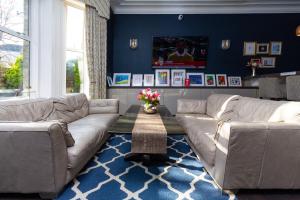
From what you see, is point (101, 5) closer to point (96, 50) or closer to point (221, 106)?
point (96, 50)

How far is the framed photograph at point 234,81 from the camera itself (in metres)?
5.48

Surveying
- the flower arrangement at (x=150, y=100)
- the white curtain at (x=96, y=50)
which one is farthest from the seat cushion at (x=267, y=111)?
the white curtain at (x=96, y=50)

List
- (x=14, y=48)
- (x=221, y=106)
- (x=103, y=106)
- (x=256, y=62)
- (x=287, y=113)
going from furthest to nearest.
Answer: (x=256, y=62)
(x=103, y=106)
(x=221, y=106)
(x=14, y=48)
(x=287, y=113)

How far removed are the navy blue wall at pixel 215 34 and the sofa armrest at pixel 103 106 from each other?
68.9 inches

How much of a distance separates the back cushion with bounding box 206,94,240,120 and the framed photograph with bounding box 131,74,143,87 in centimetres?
206

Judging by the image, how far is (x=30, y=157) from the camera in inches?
60.1

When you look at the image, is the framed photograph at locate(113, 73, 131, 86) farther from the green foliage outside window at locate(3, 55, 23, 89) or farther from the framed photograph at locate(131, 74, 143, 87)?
the green foliage outside window at locate(3, 55, 23, 89)

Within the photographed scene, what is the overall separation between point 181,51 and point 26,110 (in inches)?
163

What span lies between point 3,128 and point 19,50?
2.11 meters

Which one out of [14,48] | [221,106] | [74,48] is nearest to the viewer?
[14,48]

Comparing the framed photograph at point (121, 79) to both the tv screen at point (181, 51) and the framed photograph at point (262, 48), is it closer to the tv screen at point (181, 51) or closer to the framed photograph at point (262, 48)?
the tv screen at point (181, 51)

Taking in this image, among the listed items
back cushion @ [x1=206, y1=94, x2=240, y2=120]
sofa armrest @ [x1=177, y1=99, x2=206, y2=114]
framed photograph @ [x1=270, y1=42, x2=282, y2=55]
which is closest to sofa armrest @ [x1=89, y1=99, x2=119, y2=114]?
sofa armrest @ [x1=177, y1=99, x2=206, y2=114]

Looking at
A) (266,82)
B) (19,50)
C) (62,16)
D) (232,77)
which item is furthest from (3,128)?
(232,77)

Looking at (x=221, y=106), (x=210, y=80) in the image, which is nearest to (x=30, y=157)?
(x=221, y=106)
